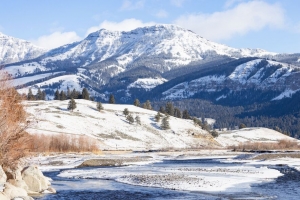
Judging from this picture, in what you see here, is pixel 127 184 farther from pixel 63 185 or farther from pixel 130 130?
pixel 130 130

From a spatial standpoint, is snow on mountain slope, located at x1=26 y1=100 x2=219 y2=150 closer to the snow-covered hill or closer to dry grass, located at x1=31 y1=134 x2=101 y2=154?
the snow-covered hill

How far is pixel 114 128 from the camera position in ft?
478

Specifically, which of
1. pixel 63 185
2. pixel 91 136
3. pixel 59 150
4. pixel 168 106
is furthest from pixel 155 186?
pixel 168 106

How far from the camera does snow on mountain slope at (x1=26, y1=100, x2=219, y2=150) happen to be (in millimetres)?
132750

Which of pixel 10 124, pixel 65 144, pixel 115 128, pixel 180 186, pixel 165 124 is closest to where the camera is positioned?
pixel 10 124

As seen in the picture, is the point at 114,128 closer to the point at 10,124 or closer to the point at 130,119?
the point at 130,119

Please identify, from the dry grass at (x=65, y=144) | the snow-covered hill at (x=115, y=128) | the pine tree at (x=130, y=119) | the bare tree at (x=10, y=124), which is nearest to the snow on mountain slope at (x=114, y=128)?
the snow-covered hill at (x=115, y=128)

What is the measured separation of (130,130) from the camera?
5792 inches

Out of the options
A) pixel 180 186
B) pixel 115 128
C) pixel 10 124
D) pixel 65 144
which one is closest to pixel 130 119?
pixel 115 128

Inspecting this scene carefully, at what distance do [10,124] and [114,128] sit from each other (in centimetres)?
11031

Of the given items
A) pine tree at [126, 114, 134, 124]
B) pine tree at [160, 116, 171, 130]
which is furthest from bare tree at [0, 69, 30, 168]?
pine tree at [160, 116, 171, 130]

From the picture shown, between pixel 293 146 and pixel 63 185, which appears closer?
pixel 63 185

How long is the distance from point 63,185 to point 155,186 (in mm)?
10263

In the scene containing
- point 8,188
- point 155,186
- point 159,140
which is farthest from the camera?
point 159,140
